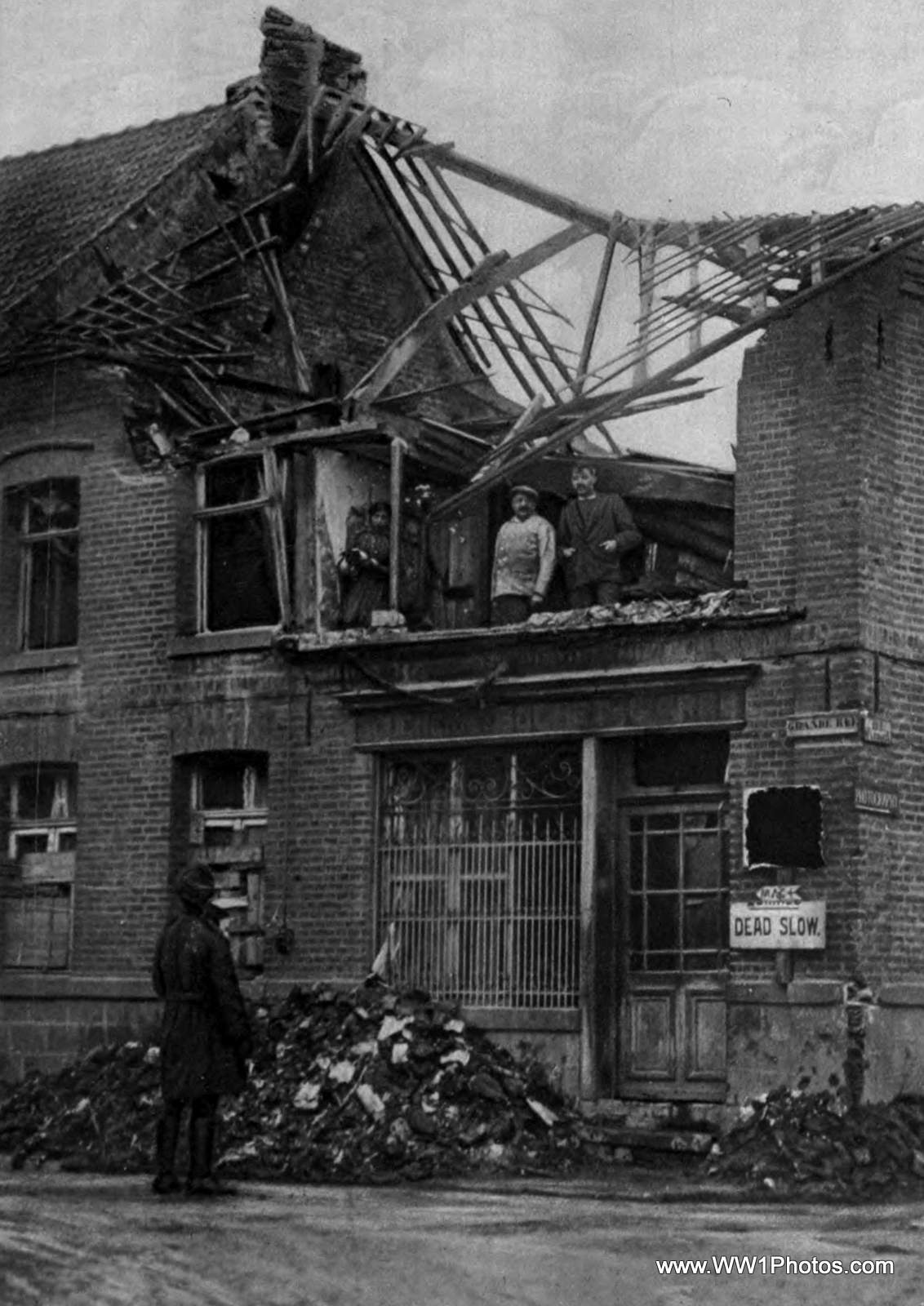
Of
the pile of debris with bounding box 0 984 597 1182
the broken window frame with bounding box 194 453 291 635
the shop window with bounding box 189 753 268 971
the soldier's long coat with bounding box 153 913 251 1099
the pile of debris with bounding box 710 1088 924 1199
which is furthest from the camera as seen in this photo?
the broken window frame with bounding box 194 453 291 635

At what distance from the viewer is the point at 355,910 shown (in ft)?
66.1

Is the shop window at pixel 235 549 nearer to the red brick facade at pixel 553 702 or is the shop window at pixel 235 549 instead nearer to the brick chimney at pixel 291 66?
the red brick facade at pixel 553 702

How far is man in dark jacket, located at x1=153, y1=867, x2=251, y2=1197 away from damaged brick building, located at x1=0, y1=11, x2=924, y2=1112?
12.8 feet

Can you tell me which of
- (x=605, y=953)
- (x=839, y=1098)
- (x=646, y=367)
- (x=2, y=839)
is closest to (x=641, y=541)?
(x=646, y=367)

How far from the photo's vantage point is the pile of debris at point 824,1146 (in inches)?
649

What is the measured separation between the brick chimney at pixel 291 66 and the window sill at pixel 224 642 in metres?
5.44

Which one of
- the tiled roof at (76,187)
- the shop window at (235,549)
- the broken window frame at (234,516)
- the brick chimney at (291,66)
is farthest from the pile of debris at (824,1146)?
the brick chimney at (291,66)

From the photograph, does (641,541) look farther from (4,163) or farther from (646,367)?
(4,163)

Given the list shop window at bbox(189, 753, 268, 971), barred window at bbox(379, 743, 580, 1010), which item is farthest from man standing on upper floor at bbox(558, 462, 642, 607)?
shop window at bbox(189, 753, 268, 971)

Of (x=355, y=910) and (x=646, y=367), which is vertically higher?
(x=646, y=367)

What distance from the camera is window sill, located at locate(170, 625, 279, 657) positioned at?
69.8ft

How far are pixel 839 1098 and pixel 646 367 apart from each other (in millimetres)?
6151

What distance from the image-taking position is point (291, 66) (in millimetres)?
24188

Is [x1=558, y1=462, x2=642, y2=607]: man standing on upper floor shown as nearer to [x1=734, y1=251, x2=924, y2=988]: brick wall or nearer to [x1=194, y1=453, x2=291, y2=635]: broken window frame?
[x1=734, y1=251, x2=924, y2=988]: brick wall
